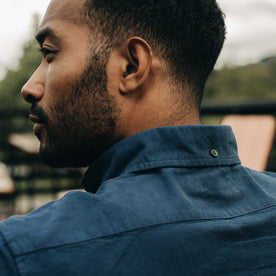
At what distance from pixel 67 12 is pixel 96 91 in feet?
1.09

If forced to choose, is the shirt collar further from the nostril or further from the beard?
the nostril

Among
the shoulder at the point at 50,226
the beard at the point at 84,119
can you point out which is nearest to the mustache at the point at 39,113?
the beard at the point at 84,119

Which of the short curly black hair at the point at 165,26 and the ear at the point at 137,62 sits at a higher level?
the short curly black hair at the point at 165,26

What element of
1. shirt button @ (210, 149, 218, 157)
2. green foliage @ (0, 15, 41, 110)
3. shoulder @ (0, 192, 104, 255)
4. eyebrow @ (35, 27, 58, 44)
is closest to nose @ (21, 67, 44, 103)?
eyebrow @ (35, 27, 58, 44)

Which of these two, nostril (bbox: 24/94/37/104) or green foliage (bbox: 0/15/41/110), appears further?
green foliage (bbox: 0/15/41/110)

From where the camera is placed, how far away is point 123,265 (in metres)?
0.81

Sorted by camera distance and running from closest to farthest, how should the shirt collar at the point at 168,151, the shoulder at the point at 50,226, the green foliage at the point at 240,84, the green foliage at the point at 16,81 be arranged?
1. the shoulder at the point at 50,226
2. the shirt collar at the point at 168,151
3. the green foliage at the point at 16,81
4. the green foliage at the point at 240,84

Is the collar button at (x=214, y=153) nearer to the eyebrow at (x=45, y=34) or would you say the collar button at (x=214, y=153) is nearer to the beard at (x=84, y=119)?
the beard at (x=84, y=119)

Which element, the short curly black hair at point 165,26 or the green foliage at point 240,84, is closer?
the short curly black hair at point 165,26

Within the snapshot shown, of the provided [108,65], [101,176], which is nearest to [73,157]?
[101,176]

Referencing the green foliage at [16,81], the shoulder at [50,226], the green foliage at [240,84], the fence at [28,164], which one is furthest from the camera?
the green foliage at [240,84]

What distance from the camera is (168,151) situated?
1.06m

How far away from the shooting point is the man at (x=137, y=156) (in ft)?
2.71

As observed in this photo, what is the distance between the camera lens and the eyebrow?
1.26m
